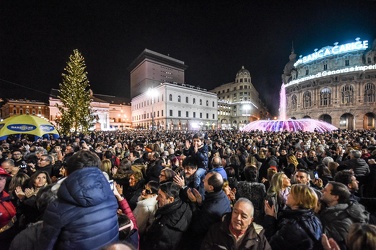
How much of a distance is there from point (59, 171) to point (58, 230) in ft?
13.3

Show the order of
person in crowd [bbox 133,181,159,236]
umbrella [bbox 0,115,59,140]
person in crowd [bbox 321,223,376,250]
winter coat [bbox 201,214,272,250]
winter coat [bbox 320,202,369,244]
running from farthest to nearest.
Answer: umbrella [bbox 0,115,59,140]
person in crowd [bbox 133,181,159,236]
winter coat [bbox 320,202,369,244]
winter coat [bbox 201,214,272,250]
person in crowd [bbox 321,223,376,250]

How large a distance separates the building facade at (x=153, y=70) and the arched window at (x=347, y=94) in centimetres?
5356

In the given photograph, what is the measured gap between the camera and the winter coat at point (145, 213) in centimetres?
276

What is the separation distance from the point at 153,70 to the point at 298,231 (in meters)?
72.3

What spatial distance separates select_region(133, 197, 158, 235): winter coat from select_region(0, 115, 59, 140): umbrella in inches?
443

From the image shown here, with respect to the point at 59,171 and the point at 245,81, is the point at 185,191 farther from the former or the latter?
the point at 245,81

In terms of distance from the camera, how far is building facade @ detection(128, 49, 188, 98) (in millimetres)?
68375

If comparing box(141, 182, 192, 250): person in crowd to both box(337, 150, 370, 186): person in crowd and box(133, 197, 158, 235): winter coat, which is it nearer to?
box(133, 197, 158, 235): winter coat

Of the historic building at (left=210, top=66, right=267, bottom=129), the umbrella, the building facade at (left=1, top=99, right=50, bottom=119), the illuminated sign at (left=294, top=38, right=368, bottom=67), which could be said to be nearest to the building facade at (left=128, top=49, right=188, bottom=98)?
the historic building at (left=210, top=66, right=267, bottom=129)

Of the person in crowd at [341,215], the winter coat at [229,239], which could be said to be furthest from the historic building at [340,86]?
the winter coat at [229,239]

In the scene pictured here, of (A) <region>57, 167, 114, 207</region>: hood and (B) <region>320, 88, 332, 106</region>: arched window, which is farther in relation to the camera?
(B) <region>320, 88, 332, 106</region>: arched window

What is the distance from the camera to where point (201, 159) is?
18.2 feet

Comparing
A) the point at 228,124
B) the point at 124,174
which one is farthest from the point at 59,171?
the point at 228,124

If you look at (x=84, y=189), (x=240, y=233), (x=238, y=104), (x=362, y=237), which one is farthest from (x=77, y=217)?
(x=238, y=104)
